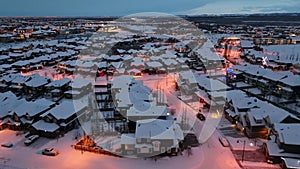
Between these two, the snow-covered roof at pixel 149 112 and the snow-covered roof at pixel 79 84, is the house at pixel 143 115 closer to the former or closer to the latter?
the snow-covered roof at pixel 149 112

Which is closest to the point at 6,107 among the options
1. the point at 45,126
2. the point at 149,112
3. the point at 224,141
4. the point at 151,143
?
the point at 45,126

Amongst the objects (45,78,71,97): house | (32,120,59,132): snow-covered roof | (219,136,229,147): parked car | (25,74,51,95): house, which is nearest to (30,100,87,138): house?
(32,120,59,132): snow-covered roof

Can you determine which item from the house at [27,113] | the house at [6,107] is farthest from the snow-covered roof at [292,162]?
the house at [6,107]

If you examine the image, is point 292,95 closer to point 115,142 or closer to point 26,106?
point 115,142

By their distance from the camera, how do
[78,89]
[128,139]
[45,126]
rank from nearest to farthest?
1. [128,139]
2. [45,126]
3. [78,89]

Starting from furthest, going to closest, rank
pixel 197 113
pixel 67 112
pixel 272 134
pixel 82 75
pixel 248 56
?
pixel 248 56
pixel 82 75
pixel 197 113
pixel 67 112
pixel 272 134

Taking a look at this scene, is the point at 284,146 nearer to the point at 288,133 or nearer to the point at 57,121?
the point at 288,133

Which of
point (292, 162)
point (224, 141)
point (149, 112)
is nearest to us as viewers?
point (292, 162)

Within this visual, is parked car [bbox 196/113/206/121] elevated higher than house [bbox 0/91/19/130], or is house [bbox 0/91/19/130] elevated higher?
house [bbox 0/91/19/130]


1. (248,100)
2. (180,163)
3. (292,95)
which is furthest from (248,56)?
(180,163)

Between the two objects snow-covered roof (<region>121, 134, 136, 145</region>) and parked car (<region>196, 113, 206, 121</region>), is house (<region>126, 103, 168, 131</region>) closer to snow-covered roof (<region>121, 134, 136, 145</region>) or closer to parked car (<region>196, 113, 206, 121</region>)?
snow-covered roof (<region>121, 134, 136, 145</region>)

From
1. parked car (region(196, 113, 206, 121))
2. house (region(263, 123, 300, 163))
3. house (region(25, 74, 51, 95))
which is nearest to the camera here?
house (region(263, 123, 300, 163))
